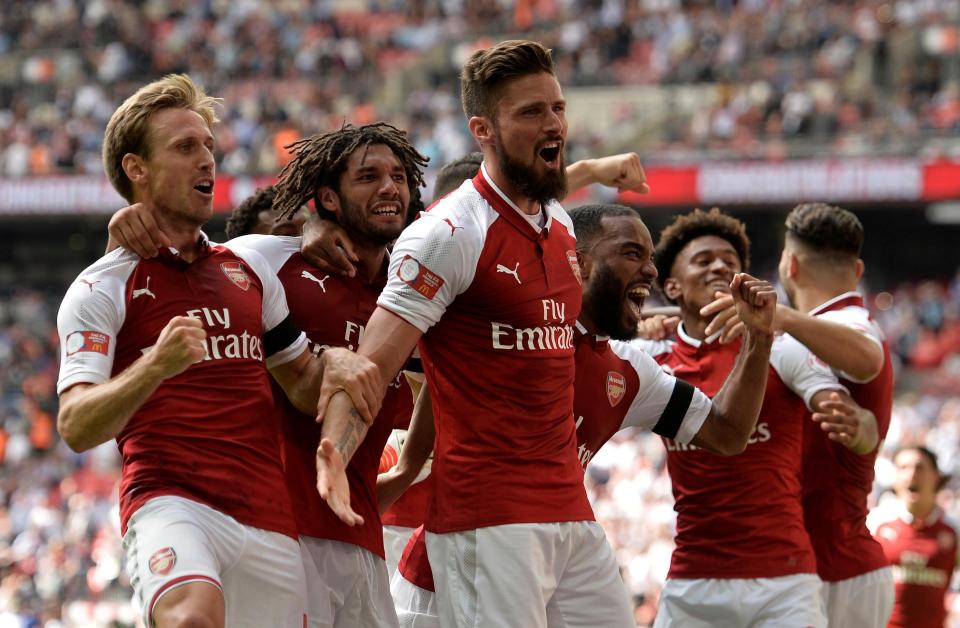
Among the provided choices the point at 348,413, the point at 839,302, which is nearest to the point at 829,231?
the point at 839,302

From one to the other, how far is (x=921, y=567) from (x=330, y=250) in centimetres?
448

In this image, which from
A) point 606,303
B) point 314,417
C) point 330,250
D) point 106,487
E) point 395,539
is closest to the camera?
point 314,417

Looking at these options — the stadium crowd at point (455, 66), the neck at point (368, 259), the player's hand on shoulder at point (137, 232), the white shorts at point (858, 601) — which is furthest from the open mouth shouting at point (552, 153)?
the stadium crowd at point (455, 66)

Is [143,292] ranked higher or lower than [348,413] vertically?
higher

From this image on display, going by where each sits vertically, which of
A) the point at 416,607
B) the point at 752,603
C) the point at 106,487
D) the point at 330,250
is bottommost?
the point at 106,487

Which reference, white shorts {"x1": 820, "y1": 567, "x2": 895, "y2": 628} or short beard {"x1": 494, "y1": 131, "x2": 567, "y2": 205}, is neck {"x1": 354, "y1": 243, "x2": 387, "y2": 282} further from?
white shorts {"x1": 820, "y1": 567, "x2": 895, "y2": 628}

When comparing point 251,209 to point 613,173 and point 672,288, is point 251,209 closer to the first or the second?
point 613,173

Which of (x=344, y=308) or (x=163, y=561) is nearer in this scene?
(x=163, y=561)

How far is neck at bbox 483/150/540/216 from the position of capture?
469 cm

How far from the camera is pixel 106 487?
2103cm

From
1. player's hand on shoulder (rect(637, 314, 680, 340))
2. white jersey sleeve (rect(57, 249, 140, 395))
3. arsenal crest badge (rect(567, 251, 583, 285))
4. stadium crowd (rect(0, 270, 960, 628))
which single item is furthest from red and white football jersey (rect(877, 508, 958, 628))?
white jersey sleeve (rect(57, 249, 140, 395))

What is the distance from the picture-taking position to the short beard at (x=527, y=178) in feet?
15.3

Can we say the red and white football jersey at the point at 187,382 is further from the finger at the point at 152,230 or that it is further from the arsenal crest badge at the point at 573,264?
the arsenal crest badge at the point at 573,264

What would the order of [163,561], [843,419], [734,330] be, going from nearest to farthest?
1. [163,561]
2. [734,330]
3. [843,419]
